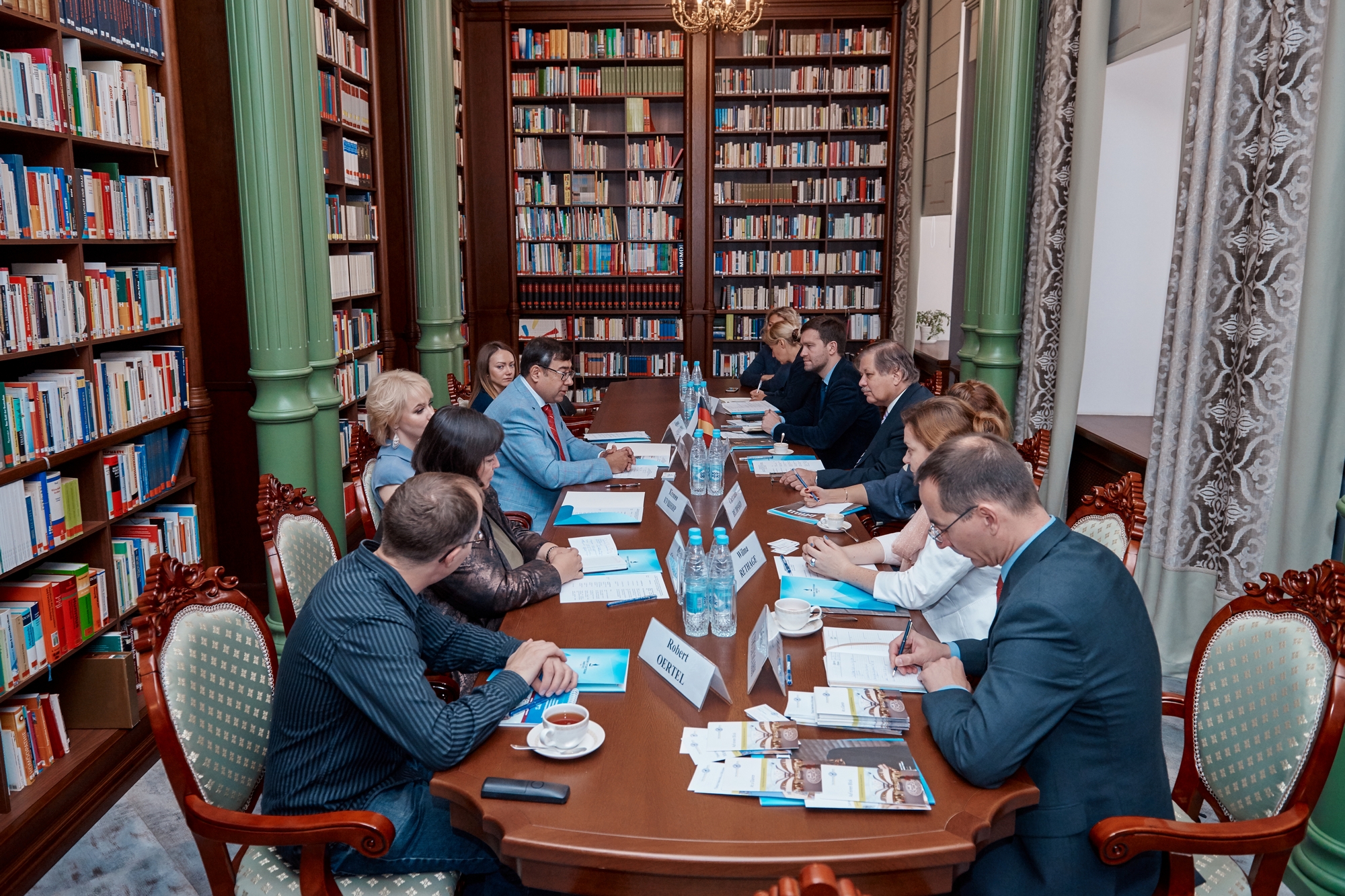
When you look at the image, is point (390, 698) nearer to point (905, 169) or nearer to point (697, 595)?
point (697, 595)

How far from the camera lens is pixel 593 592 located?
242 cm

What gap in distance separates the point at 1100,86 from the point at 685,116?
14.0ft

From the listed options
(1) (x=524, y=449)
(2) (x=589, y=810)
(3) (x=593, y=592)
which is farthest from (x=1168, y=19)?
(2) (x=589, y=810)

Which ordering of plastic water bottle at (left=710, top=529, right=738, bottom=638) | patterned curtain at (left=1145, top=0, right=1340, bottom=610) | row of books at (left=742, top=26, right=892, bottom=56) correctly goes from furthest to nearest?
row of books at (left=742, top=26, right=892, bottom=56)
patterned curtain at (left=1145, top=0, right=1340, bottom=610)
plastic water bottle at (left=710, top=529, right=738, bottom=638)

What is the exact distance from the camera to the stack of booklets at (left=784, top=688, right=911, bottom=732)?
1.71 m

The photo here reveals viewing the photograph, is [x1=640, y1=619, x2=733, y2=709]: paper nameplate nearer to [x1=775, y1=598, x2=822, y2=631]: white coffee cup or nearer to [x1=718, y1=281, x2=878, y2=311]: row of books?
[x1=775, y1=598, x2=822, y2=631]: white coffee cup

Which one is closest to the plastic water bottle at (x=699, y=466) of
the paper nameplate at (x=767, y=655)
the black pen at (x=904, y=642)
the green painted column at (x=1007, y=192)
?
the black pen at (x=904, y=642)

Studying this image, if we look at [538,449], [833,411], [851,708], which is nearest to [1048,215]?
[833,411]

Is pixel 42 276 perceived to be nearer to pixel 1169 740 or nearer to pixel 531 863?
pixel 531 863

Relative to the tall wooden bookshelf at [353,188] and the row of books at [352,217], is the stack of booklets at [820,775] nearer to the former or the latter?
the tall wooden bookshelf at [353,188]

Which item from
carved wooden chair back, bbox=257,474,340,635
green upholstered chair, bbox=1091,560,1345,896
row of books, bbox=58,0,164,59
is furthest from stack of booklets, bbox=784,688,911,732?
row of books, bbox=58,0,164,59

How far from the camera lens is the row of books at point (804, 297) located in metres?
8.27

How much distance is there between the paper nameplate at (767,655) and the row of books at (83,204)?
2.38m

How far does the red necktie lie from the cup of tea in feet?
7.49
